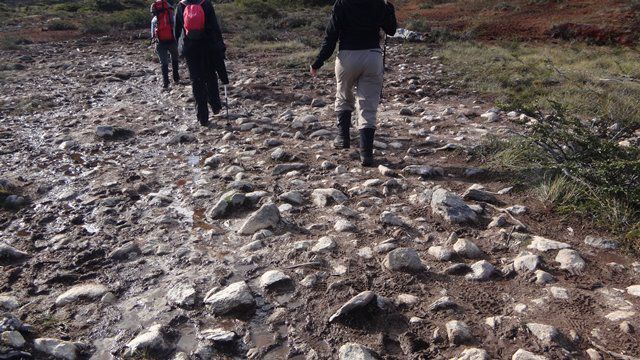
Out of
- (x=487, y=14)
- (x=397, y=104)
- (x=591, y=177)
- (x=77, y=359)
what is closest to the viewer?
(x=77, y=359)

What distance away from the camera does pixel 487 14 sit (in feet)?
82.5

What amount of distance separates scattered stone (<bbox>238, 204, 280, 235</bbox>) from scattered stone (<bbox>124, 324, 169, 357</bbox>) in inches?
52.5

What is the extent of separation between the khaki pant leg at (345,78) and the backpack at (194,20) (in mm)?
2426

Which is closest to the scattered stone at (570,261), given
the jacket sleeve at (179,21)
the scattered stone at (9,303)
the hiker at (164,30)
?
the scattered stone at (9,303)

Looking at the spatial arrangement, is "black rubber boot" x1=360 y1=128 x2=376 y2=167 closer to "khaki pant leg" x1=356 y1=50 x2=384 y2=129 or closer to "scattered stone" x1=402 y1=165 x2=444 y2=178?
"khaki pant leg" x1=356 y1=50 x2=384 y2=129

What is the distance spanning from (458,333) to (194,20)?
576 cm

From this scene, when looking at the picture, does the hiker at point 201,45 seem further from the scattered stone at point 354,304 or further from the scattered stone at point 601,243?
the scattered stone at point 601,243

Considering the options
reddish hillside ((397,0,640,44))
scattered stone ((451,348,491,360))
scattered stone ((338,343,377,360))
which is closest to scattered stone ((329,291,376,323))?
scattered stone ((338,343,377,360))

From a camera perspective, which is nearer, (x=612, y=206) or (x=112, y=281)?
(x=112, y=281)

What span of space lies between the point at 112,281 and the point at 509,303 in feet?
8.35

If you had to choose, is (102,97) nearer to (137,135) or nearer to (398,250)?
(137,135)

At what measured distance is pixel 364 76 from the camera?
554 cm

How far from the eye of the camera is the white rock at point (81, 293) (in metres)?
3.36

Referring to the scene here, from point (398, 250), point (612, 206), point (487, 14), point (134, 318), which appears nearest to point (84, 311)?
point (134, 318)
